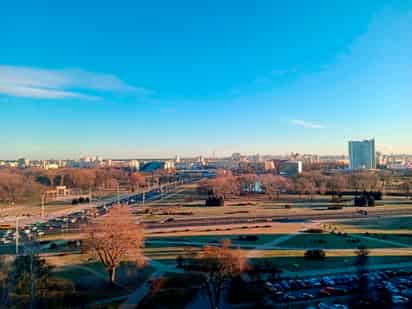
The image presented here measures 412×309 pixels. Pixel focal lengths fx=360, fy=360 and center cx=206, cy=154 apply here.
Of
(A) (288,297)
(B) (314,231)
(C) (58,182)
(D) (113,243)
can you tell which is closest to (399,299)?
(A) (288,297)

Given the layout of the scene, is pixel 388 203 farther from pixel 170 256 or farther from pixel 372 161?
pixel 372 161

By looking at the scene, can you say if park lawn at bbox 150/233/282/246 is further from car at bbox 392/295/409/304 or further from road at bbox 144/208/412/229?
car at bbox 392/295/409/304

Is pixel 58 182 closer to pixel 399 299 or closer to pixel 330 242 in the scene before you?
pixel 330 242

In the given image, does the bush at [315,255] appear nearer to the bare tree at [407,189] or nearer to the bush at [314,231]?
the bush at [314,231]

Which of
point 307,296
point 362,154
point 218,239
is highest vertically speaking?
point 362,154

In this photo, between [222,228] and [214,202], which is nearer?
[222,228]

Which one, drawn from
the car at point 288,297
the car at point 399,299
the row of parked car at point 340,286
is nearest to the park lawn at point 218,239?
the row of parked car at point 340,286

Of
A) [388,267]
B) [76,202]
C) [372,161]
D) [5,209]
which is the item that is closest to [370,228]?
[388,267]

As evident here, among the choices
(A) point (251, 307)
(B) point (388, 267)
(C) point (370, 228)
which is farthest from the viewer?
(C) point (370, 228)
